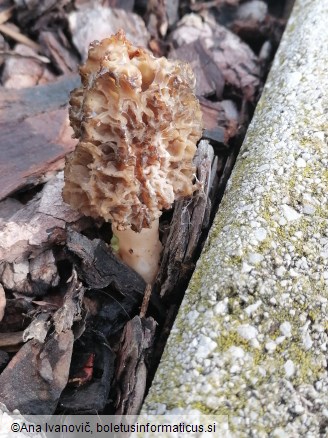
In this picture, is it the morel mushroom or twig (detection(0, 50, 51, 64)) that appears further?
twig (detection(0, 50, 51, 64))

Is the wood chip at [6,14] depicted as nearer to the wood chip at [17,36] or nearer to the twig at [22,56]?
the wood chip at [17,36]

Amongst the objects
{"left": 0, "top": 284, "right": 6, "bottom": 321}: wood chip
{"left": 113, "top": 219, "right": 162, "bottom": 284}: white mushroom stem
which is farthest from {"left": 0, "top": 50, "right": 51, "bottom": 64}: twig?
{"left": 0, "top": 284, "right": 6, "bottom": 321}: wood chip

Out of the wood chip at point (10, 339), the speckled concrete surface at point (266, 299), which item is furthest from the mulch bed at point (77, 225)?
the speckled concrete surface at point (266, 299)

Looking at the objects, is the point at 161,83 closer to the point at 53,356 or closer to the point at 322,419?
the point at 53,356

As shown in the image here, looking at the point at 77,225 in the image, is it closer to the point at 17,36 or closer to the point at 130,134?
the point at 130,134

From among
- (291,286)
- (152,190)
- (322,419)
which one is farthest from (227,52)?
(322,419)

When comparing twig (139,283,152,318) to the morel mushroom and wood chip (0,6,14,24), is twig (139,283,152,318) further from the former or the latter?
wood chip (0,6,14,24)
